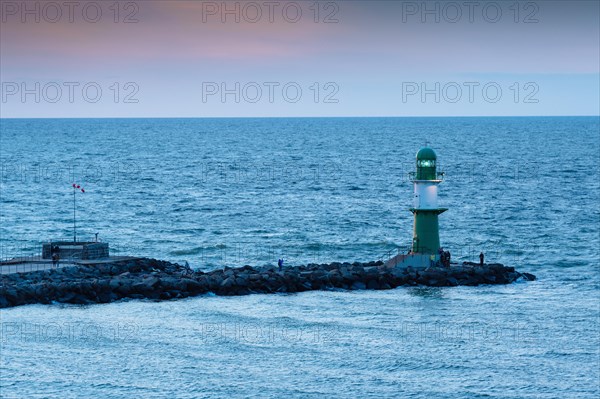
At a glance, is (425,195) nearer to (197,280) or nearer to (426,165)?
(426,165)

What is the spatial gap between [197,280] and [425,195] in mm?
10439

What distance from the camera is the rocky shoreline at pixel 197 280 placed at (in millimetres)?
48469

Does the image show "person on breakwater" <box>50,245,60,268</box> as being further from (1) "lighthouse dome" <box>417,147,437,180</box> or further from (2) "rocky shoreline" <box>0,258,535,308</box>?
(1) "lighthouse dome" <box>417,147,437,180</box>

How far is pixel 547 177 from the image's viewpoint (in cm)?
12625

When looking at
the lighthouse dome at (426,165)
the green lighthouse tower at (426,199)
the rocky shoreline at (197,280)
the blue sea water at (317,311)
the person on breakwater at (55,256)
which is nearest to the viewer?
the blue sea water at (317,311)

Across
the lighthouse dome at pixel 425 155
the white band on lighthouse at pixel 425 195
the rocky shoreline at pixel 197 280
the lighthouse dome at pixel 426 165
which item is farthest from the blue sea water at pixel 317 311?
the lighthouse dome at pixel 425 155

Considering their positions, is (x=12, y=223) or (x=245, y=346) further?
(x=12, y=223)

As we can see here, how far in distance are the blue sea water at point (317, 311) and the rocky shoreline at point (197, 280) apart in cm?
78

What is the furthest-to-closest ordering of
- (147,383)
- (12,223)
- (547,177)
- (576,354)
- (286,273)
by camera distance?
1. (547,177)
2. (12,223)
3. (286,273)
4. (576,354)
5. (147,383)

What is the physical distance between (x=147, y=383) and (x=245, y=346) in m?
5.26

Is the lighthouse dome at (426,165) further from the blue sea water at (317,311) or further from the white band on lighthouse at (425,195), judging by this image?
the blue sea water at (317,311)

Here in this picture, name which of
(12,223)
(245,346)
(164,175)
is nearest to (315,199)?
(12,223)

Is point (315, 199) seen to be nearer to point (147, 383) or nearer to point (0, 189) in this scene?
point (0, 189)

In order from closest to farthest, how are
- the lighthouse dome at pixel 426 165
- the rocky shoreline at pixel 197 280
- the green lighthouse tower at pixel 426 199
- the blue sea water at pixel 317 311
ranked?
the blue sea water at pixel 317 311 < the rocky shoreline at pixel 197 280 < the green lighthouse tower at pixel 426 199 < the lighthouse dome at pixel 426 165
